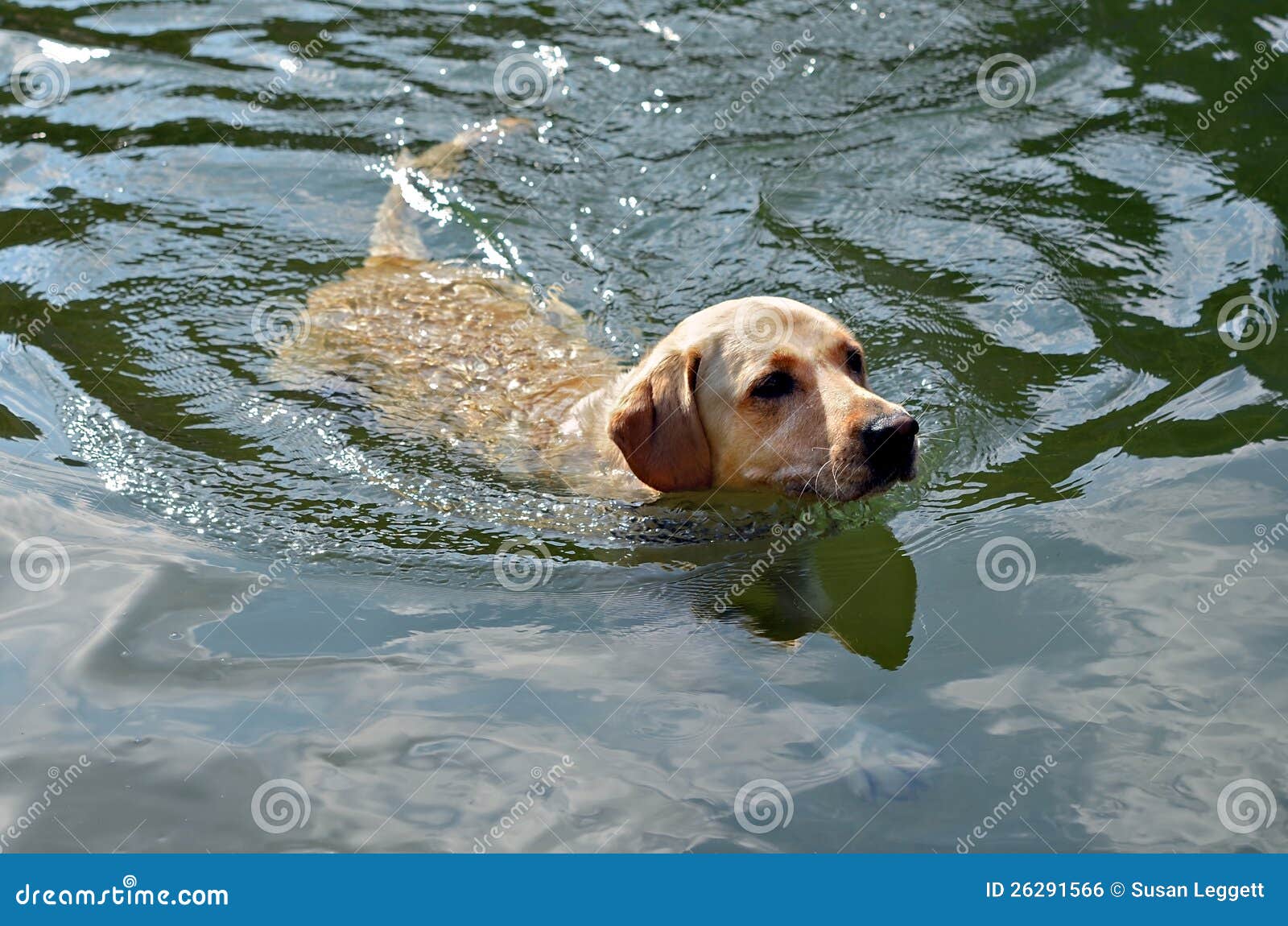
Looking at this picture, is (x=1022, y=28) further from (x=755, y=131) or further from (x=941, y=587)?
(x=941, y=587)

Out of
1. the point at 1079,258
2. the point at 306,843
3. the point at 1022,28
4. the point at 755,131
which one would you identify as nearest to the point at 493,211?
the point at 755,131

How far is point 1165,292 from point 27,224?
7.38 metres

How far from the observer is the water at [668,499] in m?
4.38
